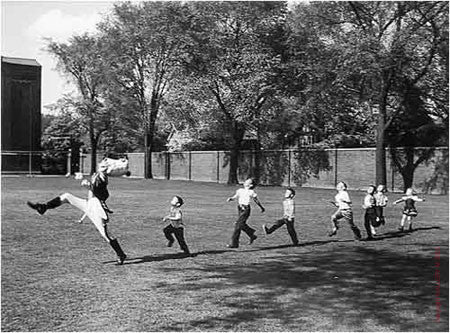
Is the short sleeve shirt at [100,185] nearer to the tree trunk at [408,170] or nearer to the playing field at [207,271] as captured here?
the playing field at [207,271]

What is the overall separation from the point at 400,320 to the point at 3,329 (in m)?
3.09

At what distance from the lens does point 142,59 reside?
539 centimetres

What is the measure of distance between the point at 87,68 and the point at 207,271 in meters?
2.53

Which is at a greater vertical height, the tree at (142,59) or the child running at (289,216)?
the tree at (142,59)

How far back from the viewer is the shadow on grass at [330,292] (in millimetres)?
4195

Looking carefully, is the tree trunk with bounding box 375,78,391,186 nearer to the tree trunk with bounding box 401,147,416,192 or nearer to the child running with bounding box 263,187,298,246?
the tree trunk with bounding box 401,147,416,192

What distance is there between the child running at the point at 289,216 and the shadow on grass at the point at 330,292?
2.61 ft

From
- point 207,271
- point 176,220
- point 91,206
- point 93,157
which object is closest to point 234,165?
point 176,220

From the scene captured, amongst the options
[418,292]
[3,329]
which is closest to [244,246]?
[418,292]

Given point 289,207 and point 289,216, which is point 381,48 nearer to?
point 289,207

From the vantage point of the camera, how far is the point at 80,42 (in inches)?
209

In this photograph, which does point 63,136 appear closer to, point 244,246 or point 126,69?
point 126,69

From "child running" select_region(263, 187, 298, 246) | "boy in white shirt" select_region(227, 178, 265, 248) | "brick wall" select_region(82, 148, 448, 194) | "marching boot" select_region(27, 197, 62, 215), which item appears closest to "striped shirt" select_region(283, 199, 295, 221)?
"child running" select_region(263, 187, 298, 246)

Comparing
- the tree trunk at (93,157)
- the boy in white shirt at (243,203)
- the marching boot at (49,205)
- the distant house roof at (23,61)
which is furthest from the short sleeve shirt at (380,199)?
the distant house roof at (23,61)
